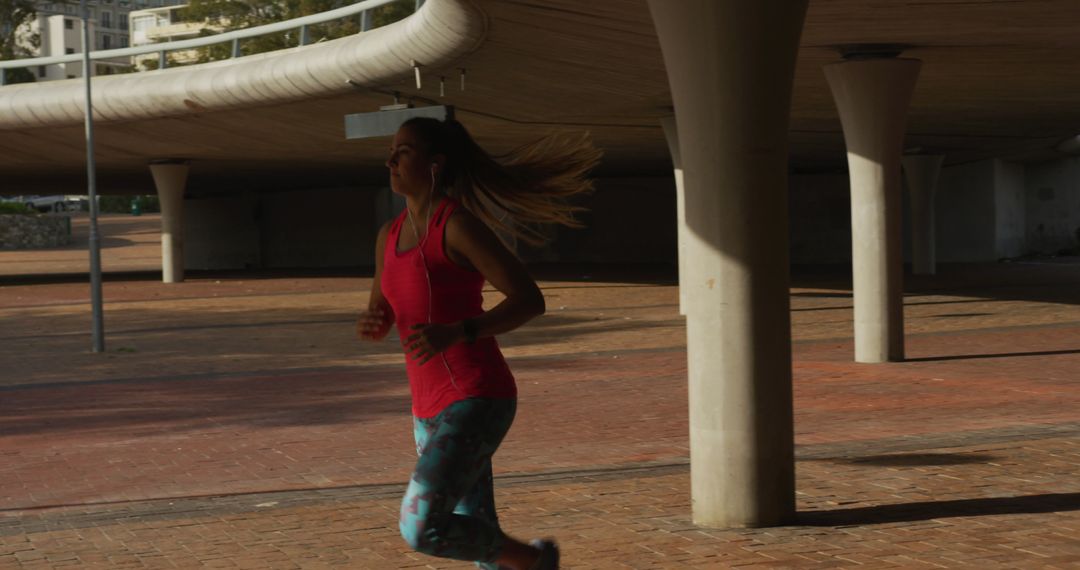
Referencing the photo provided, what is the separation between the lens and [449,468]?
4.49 m

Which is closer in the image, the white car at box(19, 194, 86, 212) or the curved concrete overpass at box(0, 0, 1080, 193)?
the curved concrete overpass at box(0, 0, 1080, 193)

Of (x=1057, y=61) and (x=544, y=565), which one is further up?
(x=1057, y=61)

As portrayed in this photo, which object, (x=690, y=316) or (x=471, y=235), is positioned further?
(x=690, y=316)

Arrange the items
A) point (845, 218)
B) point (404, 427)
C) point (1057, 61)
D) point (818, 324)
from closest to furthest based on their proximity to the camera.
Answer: point (404, 427), point (1057, 61), point (818, 324), point (845, 218)

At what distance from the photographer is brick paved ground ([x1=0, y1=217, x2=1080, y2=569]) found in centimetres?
691

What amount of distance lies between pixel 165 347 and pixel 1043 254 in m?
34.4

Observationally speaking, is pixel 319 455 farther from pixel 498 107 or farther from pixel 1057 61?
pixel 498 107

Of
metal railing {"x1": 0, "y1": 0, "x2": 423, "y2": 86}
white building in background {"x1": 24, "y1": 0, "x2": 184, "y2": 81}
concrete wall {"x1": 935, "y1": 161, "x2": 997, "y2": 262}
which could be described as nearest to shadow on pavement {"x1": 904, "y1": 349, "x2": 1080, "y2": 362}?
metal railing {"x1": 0, "y1": 0, "x2": 423, "y2": 86}

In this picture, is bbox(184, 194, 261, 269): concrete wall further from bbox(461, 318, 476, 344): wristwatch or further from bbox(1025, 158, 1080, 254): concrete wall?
bbox(461, 318, 476, 344): wristwatch

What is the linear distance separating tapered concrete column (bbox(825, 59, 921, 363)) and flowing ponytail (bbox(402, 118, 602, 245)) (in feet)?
36.7

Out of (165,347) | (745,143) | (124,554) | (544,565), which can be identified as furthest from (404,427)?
(165,347)

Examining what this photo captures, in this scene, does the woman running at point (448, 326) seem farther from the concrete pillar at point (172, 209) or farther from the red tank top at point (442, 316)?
the concrete pillar at point (172, 209)

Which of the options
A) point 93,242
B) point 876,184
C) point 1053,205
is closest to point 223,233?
point 1053,205

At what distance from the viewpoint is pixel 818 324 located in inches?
852
